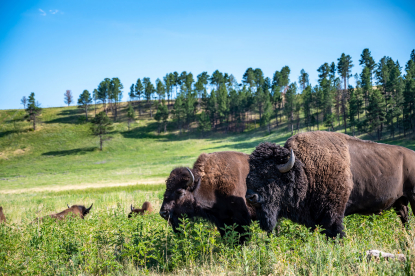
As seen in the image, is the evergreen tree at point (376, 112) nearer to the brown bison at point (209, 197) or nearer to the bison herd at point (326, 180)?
the bison herd at point (326, 180)

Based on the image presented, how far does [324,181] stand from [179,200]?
135 inches

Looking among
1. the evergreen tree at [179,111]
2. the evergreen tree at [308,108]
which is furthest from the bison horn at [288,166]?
the evergreen tree at [179,111]

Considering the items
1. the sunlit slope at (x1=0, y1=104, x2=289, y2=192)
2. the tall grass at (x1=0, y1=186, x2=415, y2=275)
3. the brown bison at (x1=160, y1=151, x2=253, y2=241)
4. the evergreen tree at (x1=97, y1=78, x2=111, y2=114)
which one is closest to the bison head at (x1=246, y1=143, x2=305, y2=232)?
the tall grass at (x1=0, y1=186, x2=415, y2=275)

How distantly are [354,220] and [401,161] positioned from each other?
6.74 ft

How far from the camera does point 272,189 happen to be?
5156 millimetres

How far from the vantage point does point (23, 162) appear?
71.4m

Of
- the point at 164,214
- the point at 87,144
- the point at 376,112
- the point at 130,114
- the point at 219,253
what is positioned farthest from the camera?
the point at 130,114

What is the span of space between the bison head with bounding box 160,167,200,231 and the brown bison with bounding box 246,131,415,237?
1.92 metres

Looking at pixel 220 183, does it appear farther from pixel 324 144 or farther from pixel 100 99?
pixel 100 99

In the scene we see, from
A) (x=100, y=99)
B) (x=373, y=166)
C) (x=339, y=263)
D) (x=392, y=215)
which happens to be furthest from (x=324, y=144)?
(x=100, y=99)

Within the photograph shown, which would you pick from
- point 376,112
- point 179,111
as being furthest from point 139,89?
point 376,112

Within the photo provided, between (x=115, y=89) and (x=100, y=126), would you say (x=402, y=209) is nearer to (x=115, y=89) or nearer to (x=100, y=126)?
(x=100, y=126)

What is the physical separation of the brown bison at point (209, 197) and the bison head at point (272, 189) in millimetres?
1225

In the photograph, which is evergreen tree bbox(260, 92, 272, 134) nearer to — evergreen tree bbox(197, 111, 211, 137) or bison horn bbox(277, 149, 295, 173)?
evergreen tree bbox(197, 111, 211, 137)
